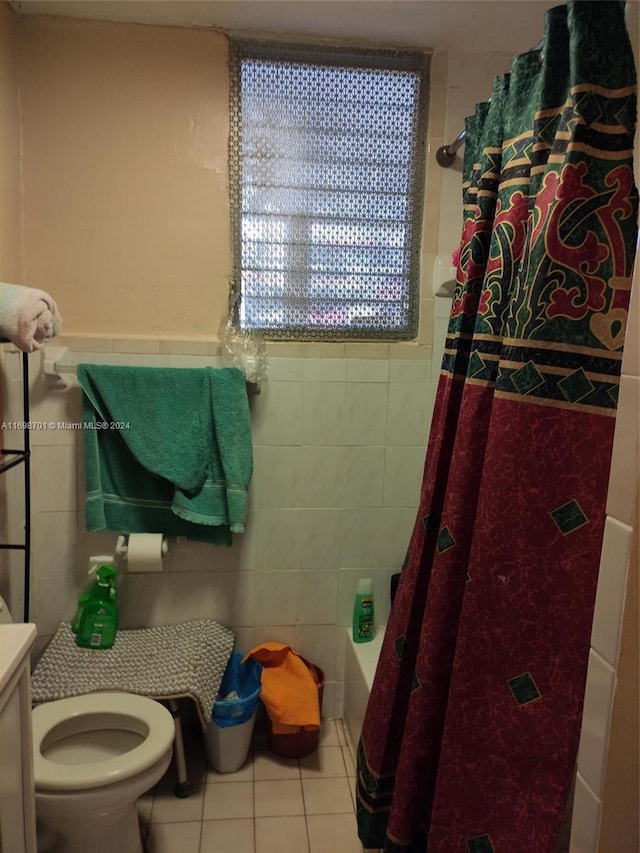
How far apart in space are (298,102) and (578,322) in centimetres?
136

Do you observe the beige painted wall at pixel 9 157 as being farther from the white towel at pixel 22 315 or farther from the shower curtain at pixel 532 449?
the shower curtain at pixel 532 449

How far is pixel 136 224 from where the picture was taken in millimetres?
1865

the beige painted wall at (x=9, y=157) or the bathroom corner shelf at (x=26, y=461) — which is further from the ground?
the beige painted wall at (x=9, y=157)

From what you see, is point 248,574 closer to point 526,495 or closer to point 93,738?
point 93,738

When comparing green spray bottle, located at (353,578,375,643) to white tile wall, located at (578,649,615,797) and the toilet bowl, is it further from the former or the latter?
white tile wall, located at (578,649,615,797)

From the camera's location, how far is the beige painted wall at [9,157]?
65.1 inches

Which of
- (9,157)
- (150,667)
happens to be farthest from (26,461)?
(9,157)

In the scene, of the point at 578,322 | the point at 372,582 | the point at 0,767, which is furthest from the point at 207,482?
the point at 578,322

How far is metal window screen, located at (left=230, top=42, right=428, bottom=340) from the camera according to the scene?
1.87 meters

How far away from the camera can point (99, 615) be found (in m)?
1.88

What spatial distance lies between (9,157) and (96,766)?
1.70 meters

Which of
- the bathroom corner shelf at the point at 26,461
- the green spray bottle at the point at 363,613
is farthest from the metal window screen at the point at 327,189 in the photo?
the green spray bottle at the point at 363,613

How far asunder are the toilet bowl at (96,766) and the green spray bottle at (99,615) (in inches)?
8.0

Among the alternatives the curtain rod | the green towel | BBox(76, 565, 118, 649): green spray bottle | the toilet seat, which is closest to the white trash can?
the toilet seat
